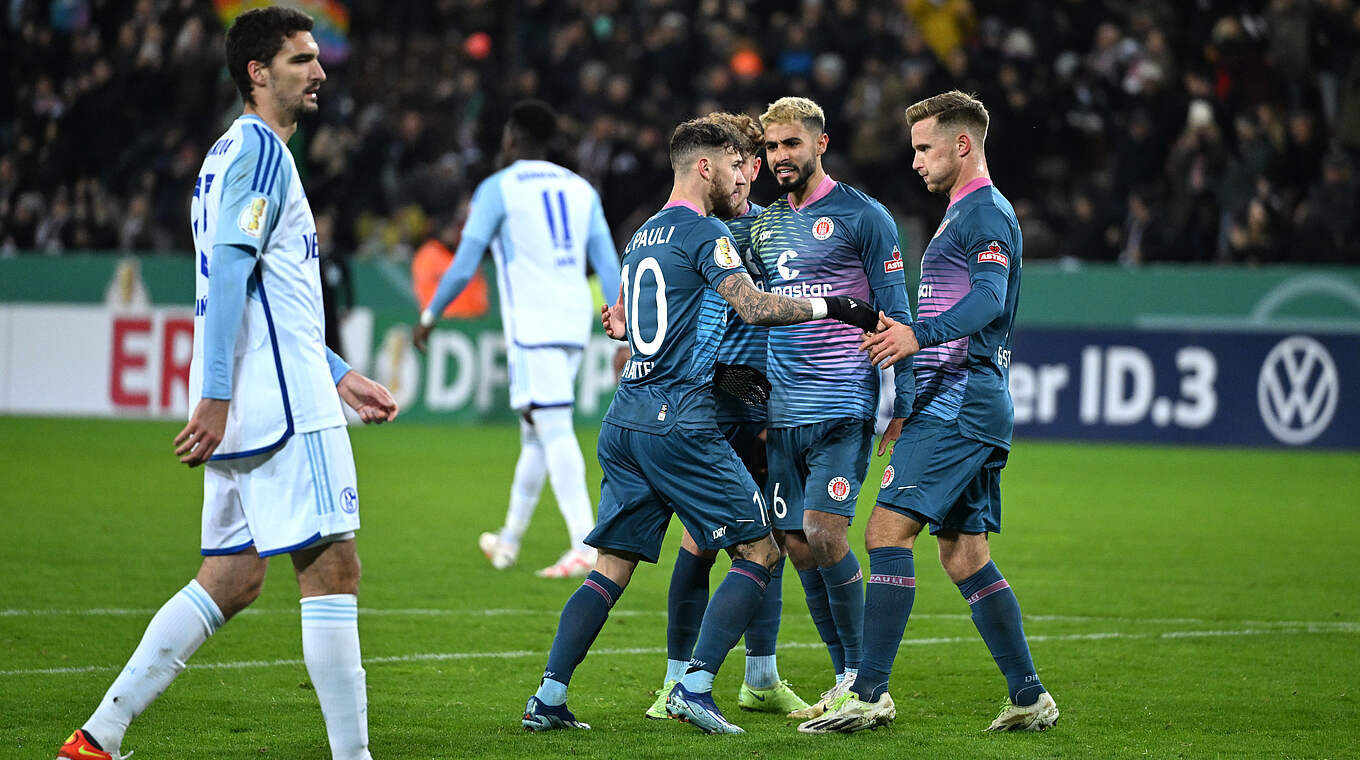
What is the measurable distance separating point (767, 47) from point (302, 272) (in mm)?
17056

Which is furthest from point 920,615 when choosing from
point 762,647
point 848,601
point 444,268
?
point 444,268

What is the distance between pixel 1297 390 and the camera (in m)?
16.5

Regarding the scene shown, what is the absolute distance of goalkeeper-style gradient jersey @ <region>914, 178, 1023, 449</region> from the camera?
547cm

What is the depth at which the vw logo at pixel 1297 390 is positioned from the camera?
16.4m

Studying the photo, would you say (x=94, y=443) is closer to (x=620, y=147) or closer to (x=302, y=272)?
(x=620, y=147)

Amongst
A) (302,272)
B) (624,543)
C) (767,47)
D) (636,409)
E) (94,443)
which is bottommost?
(94,443)

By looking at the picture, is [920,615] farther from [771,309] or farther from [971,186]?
[771,309]

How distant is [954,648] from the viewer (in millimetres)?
7188

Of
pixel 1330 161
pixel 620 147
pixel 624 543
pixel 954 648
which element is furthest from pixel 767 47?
pixel 624 543

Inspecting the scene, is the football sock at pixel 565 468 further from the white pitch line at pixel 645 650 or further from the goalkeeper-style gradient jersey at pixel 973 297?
the goalkeeper-style gradient jersey at pixel 973 297

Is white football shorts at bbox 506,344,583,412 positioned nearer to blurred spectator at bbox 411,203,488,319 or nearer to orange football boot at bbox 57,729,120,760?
orange football boot at bbox 57,729,120,760

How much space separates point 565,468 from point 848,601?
11.4 feet

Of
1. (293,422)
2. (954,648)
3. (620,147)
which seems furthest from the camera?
(620,147)

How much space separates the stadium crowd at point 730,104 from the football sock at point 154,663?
10983 mm
